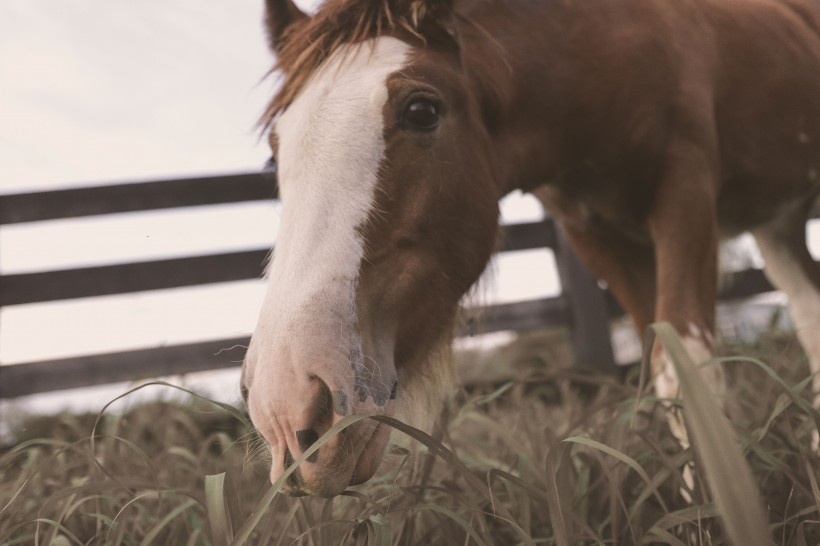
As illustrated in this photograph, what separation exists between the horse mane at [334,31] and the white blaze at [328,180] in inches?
1.3

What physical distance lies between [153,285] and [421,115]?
2589 mm

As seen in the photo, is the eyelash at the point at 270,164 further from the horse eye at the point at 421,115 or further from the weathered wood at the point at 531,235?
the weathered wood at the point at 531,235

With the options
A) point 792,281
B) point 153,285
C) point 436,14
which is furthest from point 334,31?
point 153,285

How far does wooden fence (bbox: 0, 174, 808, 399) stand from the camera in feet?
10.4

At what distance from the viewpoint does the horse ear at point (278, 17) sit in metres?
1.44

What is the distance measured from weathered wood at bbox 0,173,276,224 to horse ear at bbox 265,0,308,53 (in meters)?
2.02

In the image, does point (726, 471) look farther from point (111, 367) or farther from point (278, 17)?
point (111, 367)

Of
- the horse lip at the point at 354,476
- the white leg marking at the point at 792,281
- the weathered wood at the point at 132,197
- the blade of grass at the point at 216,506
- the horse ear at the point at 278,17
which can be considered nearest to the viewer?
the blade of grass at the point at 216,506

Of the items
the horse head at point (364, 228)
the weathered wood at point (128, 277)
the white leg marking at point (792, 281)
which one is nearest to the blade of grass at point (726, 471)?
the horse head at point (364, 228)

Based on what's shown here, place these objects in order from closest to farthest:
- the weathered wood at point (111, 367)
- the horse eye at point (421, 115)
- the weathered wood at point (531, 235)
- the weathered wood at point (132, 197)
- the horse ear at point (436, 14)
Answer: the horse eye at point (421, 115)
the horse ear at point (436, 14)
the weathered wood at point (111, 367)
the weathered wood at point (132, 197)
the weathered wood at point (531, 235)

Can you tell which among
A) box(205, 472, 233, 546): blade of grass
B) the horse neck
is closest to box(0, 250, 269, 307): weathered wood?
the horse neck

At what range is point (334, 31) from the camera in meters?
1.17

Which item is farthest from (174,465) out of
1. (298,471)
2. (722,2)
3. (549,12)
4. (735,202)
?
(722,2)

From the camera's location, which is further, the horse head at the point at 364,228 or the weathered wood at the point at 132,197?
the weathered wood at the point at 132,197
